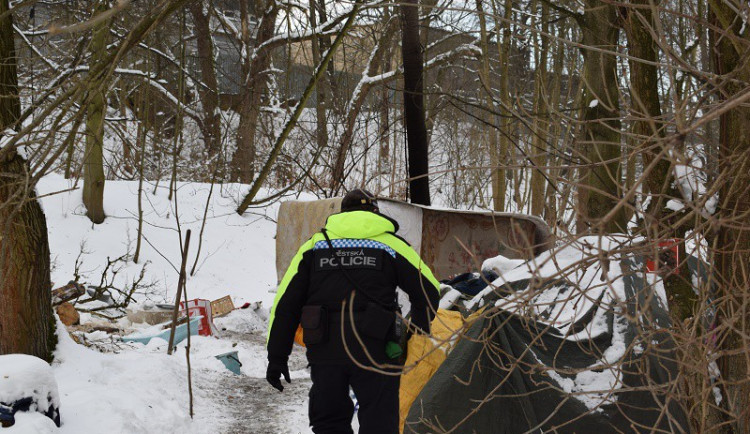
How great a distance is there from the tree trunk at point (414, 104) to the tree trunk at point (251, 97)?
8.48m

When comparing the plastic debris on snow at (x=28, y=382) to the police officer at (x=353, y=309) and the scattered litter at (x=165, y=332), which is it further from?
the scattered litter at (x=165, y=332)

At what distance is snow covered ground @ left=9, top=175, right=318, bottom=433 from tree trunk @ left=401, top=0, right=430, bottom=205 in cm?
253

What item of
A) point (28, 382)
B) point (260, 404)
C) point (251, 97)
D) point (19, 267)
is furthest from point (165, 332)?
point (251, 97)

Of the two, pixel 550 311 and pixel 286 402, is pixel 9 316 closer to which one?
pixel 286 402

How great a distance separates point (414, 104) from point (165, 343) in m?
4.04

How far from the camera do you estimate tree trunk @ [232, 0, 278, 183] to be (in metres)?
18.1

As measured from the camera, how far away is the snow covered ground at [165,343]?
5.96m

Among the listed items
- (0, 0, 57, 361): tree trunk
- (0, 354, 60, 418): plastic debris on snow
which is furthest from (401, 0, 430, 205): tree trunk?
(0, 354, 60, 418): plastic debris on snow

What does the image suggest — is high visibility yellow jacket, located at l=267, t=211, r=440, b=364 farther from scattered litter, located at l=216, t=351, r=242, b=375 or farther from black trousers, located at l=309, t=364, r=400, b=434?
scattered litter, located at l=216, t=351, r=242, b=375

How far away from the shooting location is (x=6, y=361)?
5.07 meters

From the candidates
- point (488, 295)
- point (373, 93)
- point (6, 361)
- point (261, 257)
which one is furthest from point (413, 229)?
point (373, 93)

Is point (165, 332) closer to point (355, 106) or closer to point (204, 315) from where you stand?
point (204, 315)

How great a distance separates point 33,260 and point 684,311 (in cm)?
480

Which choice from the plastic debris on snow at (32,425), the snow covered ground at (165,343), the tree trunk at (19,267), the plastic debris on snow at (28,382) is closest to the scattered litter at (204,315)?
the snow covered ground at (165,343)
